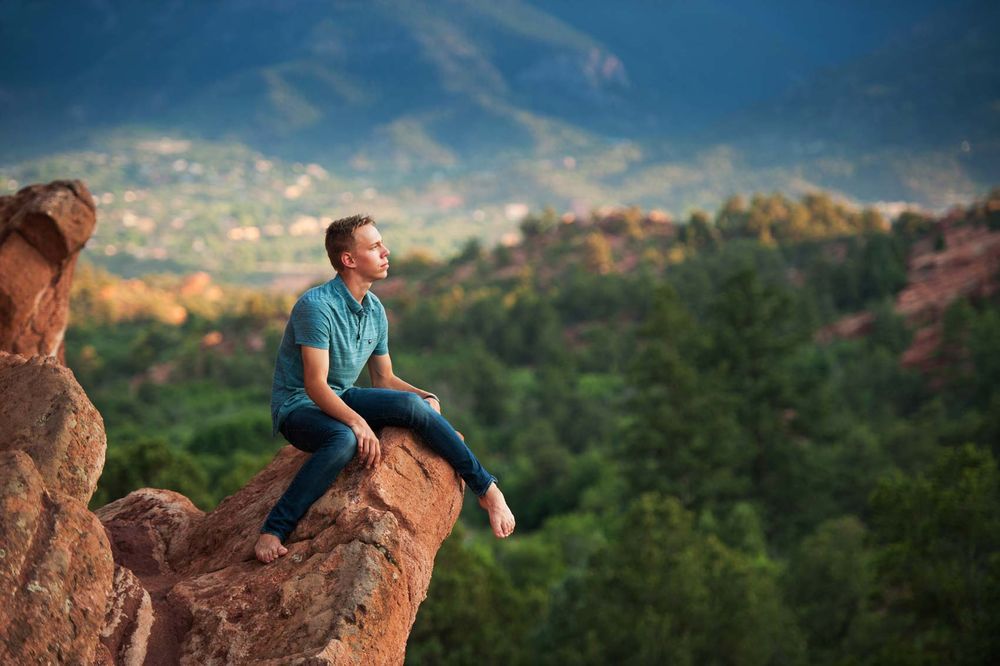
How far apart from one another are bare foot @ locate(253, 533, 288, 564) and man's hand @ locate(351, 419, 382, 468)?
84 cm

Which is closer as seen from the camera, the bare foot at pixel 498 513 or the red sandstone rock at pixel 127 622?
the red sandstone rock at pixel 127 622

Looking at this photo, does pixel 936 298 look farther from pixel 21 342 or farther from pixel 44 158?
pixel 44 158

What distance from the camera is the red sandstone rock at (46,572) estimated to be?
5.28 metres

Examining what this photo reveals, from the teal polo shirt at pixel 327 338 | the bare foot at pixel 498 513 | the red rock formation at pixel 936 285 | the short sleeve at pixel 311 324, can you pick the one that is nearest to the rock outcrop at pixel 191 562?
the bare foot at pixel 498 513

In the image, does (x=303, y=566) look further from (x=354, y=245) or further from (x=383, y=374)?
(x=354, y=245)

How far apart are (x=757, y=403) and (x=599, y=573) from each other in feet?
68.5

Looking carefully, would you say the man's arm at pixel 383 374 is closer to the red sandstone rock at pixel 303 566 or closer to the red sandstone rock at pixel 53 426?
the red sandstone rock at pixel 303 566

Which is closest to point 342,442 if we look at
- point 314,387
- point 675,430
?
point 314,387

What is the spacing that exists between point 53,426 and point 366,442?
2085mm

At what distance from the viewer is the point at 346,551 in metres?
6.44

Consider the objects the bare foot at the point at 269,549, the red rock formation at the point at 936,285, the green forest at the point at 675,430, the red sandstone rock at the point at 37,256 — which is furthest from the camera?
the red rock formation at the point at 936,285

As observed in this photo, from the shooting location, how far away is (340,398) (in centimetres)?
732

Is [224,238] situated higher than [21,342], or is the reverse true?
[224,238]

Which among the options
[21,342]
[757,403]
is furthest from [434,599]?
[757,403]
